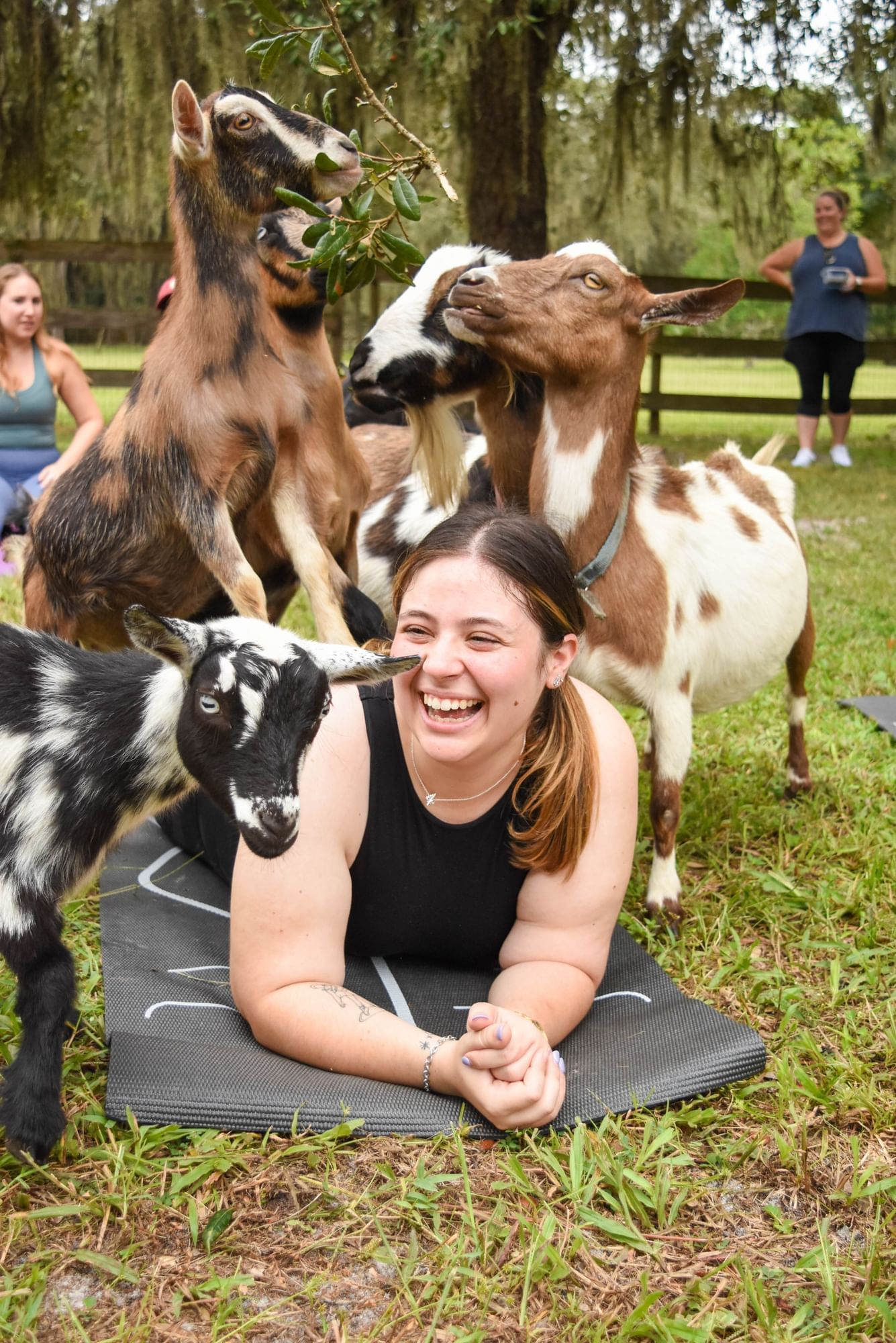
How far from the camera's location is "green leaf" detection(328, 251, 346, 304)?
2.66 meters

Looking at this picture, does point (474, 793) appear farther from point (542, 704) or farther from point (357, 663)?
point (357, 663)

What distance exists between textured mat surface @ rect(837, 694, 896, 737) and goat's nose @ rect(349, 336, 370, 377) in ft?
8.10

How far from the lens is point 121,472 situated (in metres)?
3.08

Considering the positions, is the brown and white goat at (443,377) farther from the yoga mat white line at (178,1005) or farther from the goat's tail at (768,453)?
the yoga mat white line at (178,1005)

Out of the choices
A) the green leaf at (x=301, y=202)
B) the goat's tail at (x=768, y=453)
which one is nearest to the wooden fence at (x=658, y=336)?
the goat's tail at (x=768, y=453)

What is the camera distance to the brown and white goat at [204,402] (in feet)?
9.29

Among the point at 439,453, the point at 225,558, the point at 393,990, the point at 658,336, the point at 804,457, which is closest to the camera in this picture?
the point at 393,990

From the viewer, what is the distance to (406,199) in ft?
8.38

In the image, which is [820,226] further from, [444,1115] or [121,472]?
[444,1115]

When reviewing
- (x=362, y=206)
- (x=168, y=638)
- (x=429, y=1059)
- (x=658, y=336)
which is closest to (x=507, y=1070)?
(x=429, y=1059)

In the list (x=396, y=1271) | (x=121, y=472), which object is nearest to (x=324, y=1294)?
(x=396, y=1271)

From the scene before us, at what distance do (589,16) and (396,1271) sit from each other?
9348 mm

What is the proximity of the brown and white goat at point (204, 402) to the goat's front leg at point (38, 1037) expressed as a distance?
0.90 m

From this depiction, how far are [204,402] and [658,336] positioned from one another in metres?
10.3
